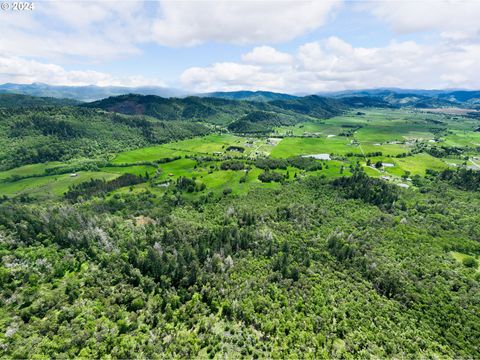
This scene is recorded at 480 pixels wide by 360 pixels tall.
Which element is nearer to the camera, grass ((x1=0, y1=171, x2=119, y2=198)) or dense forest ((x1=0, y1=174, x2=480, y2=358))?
dense forest ((x1=0, y1=174, x2=480, y2=358))

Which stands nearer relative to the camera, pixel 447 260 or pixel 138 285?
pixel 138 285

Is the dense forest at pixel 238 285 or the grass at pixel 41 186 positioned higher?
the grass at pixel 41 186

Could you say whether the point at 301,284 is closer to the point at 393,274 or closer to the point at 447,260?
the point at 393,274

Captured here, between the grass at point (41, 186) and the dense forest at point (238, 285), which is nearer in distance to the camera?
the dense forest at point (238, 285)

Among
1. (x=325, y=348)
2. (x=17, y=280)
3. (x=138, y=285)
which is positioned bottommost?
(x=325, y=348)

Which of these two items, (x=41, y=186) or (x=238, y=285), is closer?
(x=238, y=285)

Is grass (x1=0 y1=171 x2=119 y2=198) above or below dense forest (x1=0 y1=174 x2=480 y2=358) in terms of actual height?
above

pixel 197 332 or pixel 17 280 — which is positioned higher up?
pixel 17 280

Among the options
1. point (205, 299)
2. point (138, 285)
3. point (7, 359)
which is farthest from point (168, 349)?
point (7, 359)

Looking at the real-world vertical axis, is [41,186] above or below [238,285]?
above

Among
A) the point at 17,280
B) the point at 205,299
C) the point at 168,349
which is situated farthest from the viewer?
the point at 205,299

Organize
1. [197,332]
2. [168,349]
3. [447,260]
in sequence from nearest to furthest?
[168,349] → [197,332] → [447,260]
